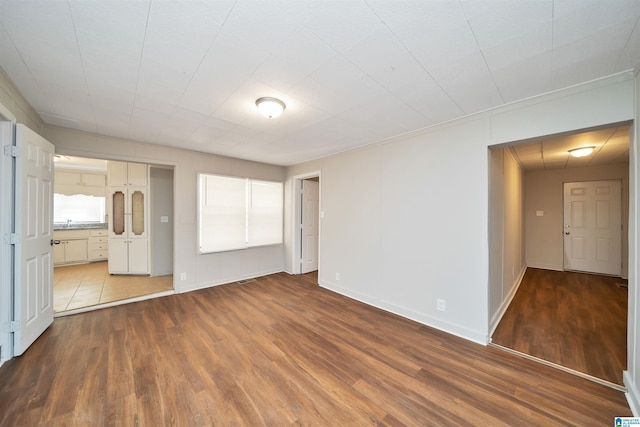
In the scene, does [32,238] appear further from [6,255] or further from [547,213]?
[547,213]

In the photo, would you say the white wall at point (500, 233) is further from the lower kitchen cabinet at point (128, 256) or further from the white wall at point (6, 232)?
the lower kitchen cabinet at point (128, 256)

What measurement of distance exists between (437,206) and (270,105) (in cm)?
228

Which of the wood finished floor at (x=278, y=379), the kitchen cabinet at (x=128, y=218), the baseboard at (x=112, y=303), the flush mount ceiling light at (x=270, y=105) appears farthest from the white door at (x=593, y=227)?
the kitchen cabinet at (x=128, y=218)

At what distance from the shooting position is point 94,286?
4.30 m

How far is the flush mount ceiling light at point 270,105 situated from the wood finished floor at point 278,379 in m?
2.45

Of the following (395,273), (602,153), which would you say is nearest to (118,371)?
(395,273)

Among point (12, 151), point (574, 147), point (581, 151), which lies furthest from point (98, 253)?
point (581, 151)

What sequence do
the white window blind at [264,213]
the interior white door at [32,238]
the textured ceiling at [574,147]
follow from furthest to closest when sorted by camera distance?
1. the white window blind at [264,213]
2. the textured ceiling at [574,147]
3. the interior white door at [32,238]

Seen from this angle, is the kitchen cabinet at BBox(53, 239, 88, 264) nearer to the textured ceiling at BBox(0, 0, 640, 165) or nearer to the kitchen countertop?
the kitchen countertop

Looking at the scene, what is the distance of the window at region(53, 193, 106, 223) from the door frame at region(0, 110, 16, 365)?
5848 millimetres

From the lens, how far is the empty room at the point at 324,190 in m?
1.47

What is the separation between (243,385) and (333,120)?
2.79 m

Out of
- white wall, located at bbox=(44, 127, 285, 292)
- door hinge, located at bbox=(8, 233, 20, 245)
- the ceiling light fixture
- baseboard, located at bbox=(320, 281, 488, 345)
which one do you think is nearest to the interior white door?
door hinge, located at bbox=(8, 233, 20, 245)

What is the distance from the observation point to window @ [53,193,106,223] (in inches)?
255
